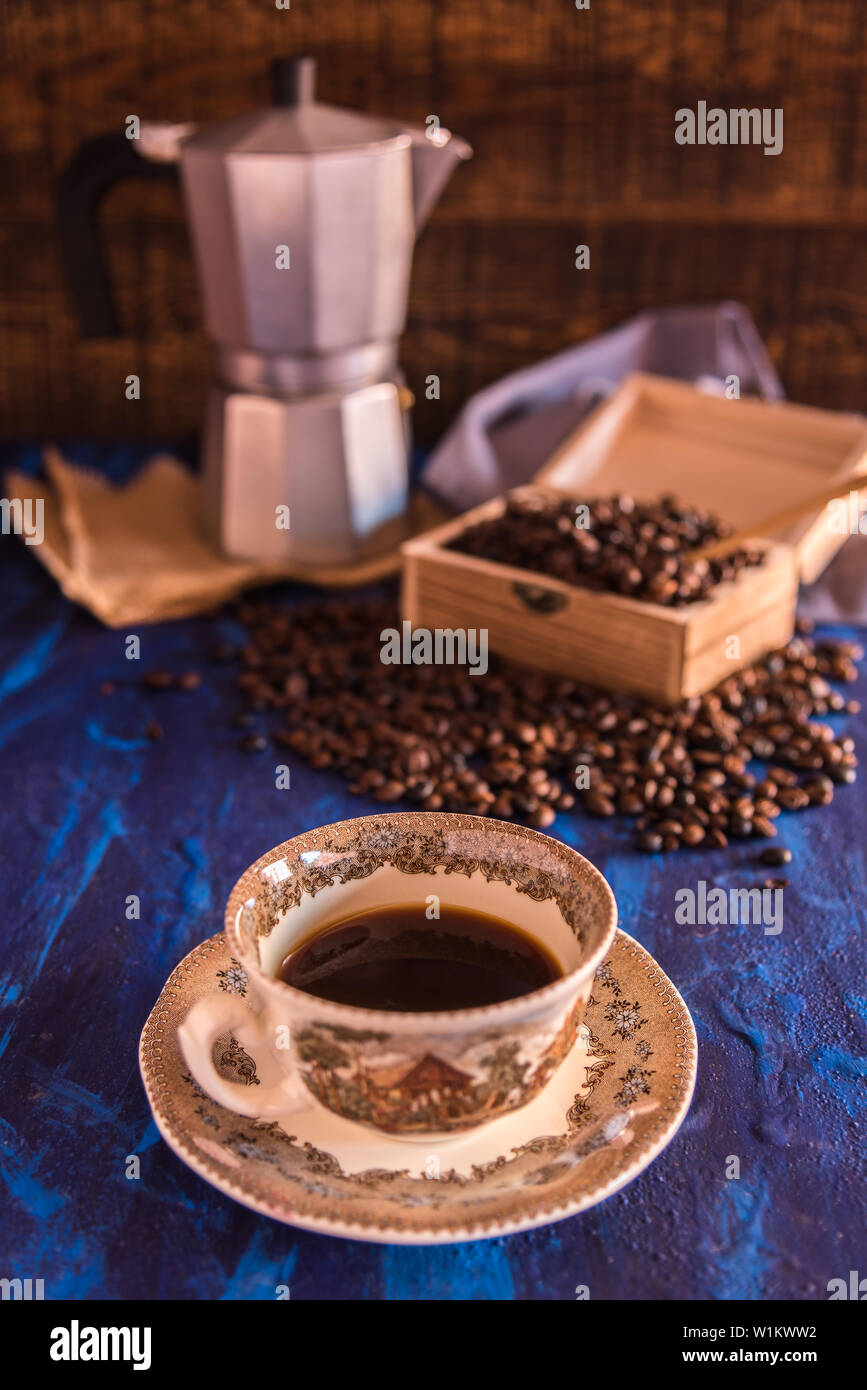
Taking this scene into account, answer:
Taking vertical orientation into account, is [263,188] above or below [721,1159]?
above

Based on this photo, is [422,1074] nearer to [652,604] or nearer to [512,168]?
[652,604]

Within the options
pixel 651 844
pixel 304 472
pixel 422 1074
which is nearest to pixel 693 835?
pixel 651 844

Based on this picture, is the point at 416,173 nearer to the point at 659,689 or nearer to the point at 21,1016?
the point at 659,689

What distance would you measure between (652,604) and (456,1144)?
569 millimetres

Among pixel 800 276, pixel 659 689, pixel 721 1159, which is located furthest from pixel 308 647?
pixel 800 276

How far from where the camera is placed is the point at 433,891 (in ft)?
2.23

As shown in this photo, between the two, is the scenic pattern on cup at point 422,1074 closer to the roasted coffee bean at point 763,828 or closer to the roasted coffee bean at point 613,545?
the roasted coffee bean at point 763,828

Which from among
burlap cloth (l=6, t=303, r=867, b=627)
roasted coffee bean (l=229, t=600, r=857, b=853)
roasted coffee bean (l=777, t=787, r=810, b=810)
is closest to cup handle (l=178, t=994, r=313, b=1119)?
roasted coffee bean (l=229, t=600, r=857, b=853)

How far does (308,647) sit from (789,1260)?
718 mm

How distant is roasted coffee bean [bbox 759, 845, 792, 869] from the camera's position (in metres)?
0.89

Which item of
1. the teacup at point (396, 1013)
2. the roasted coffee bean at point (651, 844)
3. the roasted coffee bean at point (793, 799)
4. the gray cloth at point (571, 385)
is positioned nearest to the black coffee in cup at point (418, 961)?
the teacup at point (396, 1013)

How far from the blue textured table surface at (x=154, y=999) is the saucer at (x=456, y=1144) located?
5 cm

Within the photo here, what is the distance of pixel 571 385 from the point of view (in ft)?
5.15

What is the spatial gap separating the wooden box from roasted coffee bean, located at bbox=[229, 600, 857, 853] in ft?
0.08
